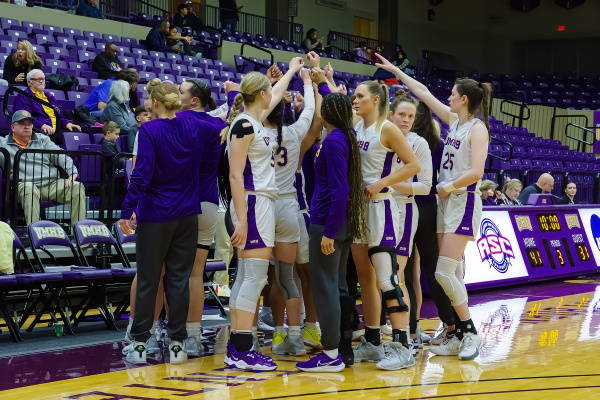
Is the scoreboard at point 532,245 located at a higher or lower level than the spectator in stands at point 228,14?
lower

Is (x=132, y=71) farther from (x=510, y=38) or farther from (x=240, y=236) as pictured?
(x=510, y=38)

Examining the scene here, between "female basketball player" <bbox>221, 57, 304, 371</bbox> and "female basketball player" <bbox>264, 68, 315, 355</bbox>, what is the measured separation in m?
0.21

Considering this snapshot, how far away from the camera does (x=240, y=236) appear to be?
5.05m

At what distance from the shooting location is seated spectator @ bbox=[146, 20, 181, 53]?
1655 cm

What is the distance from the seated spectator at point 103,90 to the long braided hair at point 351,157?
257 inches

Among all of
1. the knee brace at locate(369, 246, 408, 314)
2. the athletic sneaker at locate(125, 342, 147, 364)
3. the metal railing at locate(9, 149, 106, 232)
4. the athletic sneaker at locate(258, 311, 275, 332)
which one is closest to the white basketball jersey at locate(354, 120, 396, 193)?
the knee brace at locate(369, 246, 408, 314)

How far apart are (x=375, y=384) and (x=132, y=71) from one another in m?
7.65

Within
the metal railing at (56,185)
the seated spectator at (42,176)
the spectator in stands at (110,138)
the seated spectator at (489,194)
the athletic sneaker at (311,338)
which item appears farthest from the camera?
the seated spectator at (489,194)

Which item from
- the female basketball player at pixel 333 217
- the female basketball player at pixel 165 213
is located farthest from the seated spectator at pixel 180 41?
the female basketball player at pixel 333 217

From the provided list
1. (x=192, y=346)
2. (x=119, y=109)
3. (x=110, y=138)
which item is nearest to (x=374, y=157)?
(x=192, y=346)

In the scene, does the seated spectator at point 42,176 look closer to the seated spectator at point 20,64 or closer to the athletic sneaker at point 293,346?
the seated spectator at point 20,64

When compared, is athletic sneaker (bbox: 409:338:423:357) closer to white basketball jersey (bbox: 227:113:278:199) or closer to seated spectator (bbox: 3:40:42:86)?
white basketball jersey (bbox: 227:113:278:199)

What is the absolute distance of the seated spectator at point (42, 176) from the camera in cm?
802

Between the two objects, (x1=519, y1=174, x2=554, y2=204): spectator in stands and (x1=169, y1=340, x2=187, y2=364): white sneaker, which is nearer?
(x1=169, y1=340, x2=187, y2=364): white sneaker
